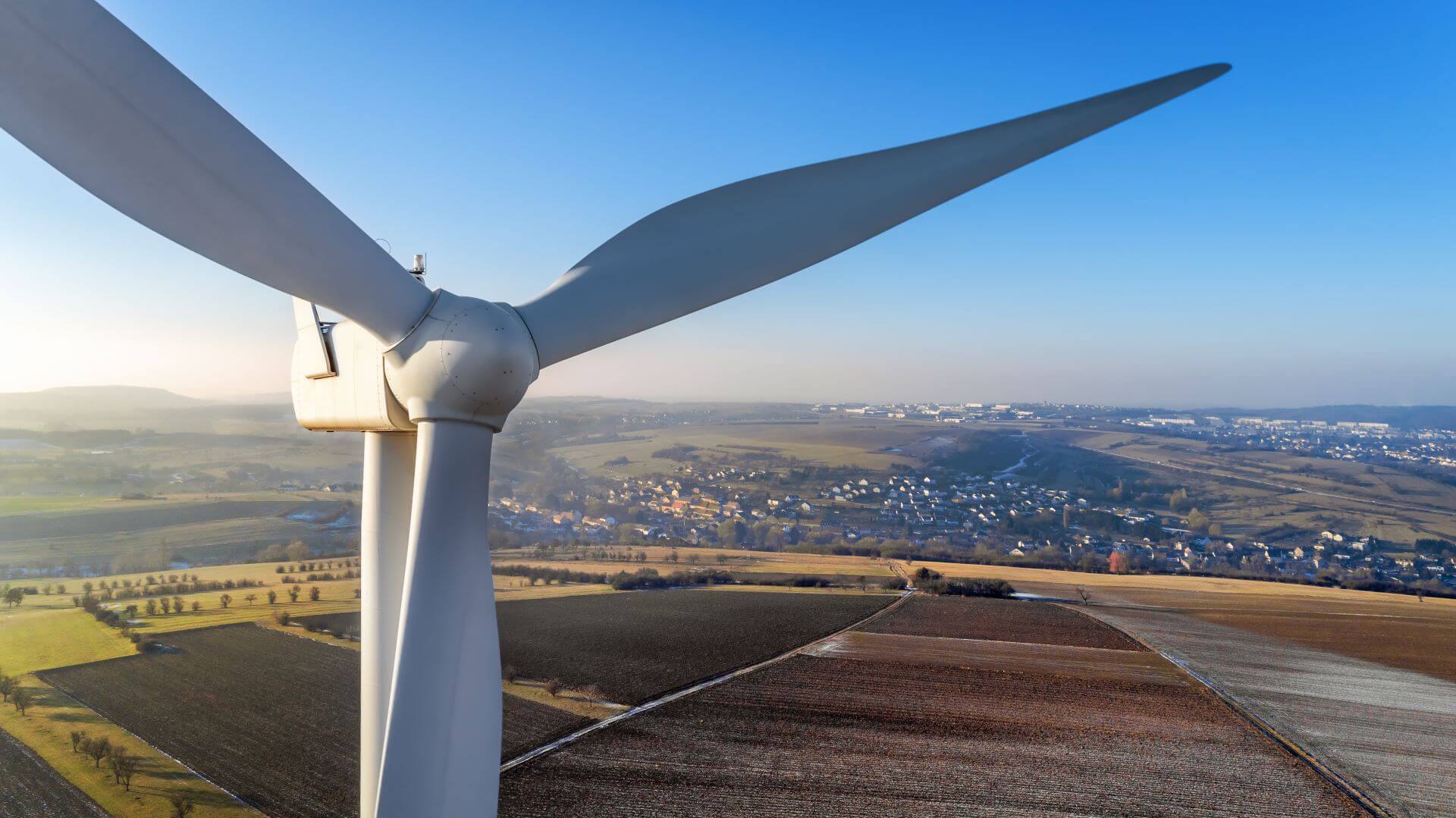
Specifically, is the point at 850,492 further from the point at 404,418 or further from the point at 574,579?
the point at 404,418

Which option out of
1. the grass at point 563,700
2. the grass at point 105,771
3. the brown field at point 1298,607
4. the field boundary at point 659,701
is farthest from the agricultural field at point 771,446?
the grass at point 105,771

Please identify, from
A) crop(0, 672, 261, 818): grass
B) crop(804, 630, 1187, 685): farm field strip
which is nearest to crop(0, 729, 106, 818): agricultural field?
crop(0, 672, 261, 818): grass

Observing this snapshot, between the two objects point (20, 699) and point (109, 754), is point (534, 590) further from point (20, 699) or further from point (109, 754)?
point (109, 754)

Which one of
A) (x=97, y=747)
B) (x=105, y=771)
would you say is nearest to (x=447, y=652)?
(x=105, y=771)

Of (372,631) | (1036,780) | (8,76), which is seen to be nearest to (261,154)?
(8,76)

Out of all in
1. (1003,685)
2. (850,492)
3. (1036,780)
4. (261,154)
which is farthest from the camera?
(850,492)

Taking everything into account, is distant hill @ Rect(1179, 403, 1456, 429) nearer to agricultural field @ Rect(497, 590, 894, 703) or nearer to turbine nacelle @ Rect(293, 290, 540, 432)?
agricultural field @ Rect(497, 590, 894, 703)
